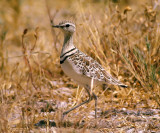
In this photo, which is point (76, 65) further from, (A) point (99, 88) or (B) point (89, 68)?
(A) point (99, 88)

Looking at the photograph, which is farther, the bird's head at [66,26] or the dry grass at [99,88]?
the bird's head at [66,26]

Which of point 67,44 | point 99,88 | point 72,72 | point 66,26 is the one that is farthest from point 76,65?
point 99,88

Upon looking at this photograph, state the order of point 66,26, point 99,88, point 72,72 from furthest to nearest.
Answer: point 99,88, point 66,26, point 72,72

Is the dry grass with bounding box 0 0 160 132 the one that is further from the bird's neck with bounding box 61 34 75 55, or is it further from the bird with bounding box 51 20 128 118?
the bird's neck with bounding box 61 34 75 55

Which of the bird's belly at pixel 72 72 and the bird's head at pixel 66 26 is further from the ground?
the bird's head at pixel 66 26

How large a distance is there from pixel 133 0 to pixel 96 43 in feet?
21.1

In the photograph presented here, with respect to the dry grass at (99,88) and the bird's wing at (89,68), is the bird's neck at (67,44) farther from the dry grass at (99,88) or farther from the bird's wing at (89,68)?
the dry grass at (99,88)

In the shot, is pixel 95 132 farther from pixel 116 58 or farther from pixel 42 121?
pixel 116 58

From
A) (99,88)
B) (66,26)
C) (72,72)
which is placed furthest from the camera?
(99,88)

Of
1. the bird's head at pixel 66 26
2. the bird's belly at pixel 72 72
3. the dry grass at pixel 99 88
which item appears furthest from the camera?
the bird's head at pixel 66 26

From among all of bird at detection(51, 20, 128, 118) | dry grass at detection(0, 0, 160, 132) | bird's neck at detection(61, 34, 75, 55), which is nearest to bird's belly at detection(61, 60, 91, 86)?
bird at detection(51, 20, 128, 118)

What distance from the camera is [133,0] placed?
10375 millimetres

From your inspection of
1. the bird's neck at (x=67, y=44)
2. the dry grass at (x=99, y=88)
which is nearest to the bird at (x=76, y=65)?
the bird's neck at (x=67, y=44)

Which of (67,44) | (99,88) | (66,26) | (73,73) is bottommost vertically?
(99,88)
